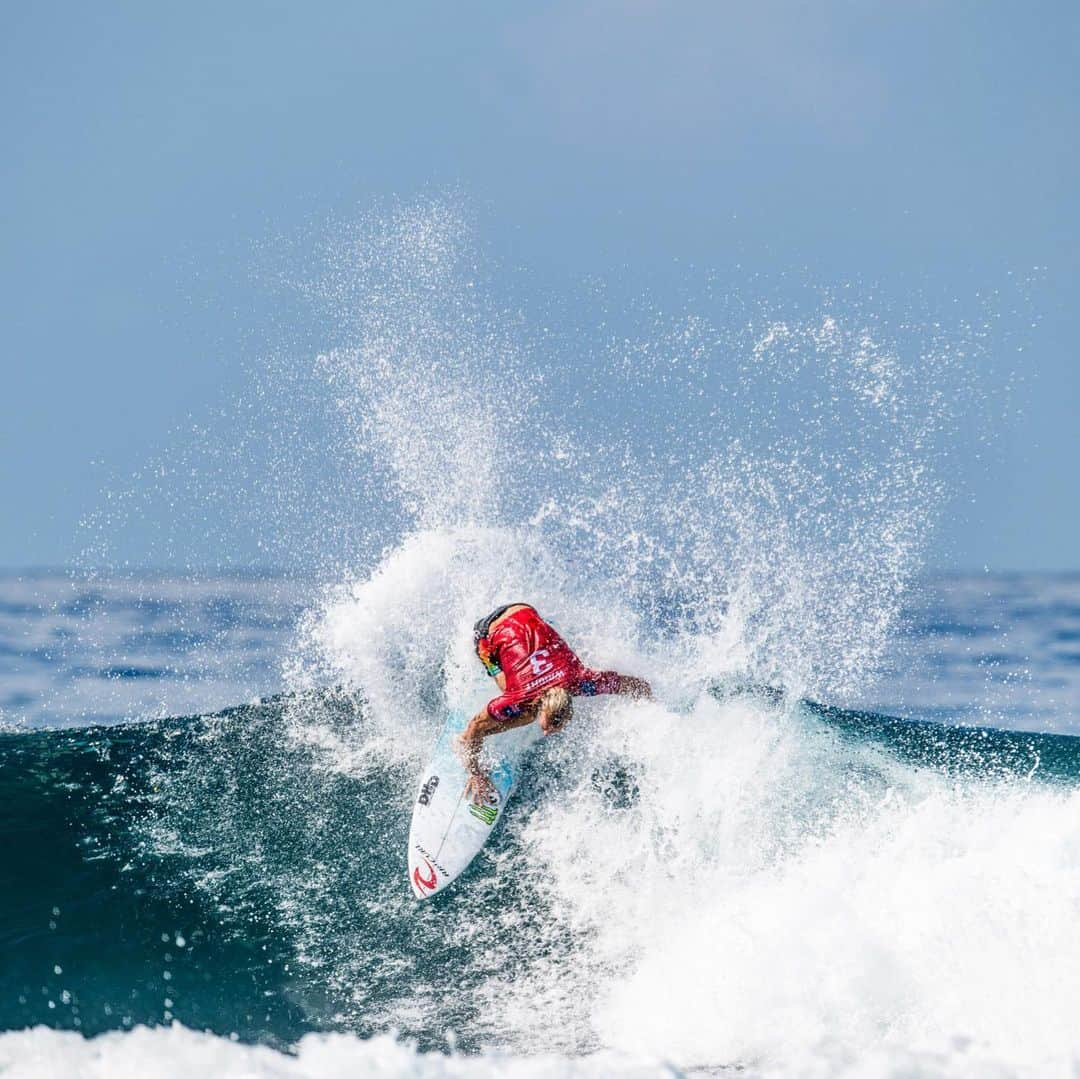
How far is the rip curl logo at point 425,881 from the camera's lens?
288 inches

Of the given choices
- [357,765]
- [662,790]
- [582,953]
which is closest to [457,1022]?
[582,953]

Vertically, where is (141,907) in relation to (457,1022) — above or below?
above

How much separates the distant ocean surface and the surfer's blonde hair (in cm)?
647

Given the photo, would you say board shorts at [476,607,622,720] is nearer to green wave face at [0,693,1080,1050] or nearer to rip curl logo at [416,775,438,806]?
green wave face at [0,693,1080,1050]

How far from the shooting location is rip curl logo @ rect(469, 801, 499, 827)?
7.82 metres

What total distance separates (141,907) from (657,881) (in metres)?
3.79

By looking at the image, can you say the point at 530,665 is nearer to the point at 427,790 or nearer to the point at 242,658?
the point at 427,790

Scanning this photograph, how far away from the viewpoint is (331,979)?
6.32 m

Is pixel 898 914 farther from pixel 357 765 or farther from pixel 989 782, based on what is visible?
pixel 357 765

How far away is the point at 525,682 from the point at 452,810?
1.21m

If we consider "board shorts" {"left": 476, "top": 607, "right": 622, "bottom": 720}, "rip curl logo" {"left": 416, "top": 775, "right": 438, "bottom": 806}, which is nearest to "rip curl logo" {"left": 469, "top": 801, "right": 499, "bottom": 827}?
"rip curl logo" {"left": 416, "top": 775, "right": 438, "bottom": 806}

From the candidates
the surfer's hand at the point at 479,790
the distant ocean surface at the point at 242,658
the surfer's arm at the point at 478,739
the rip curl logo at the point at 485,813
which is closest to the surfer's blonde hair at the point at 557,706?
the surfer's arm at the point at 478,739

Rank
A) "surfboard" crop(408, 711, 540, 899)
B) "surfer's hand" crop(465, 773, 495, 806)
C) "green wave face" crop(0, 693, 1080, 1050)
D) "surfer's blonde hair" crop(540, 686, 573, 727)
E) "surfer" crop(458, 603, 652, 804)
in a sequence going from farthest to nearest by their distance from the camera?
"surfer's hand" crop(465, 773, 495, 806) → "surfer" crop(458, 603, 652, 804) → "surfer's blonde hair" crop(540, 686, 573, 727) → "surfboard" crop(408, 711, 540, 899) → "green wave face" crop(0, 693, 1080, 1050)

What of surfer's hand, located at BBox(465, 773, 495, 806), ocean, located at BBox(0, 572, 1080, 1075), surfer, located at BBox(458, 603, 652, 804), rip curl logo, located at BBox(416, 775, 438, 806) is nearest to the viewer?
ocean, located at BBox(0, 572, 1080, 1075)
